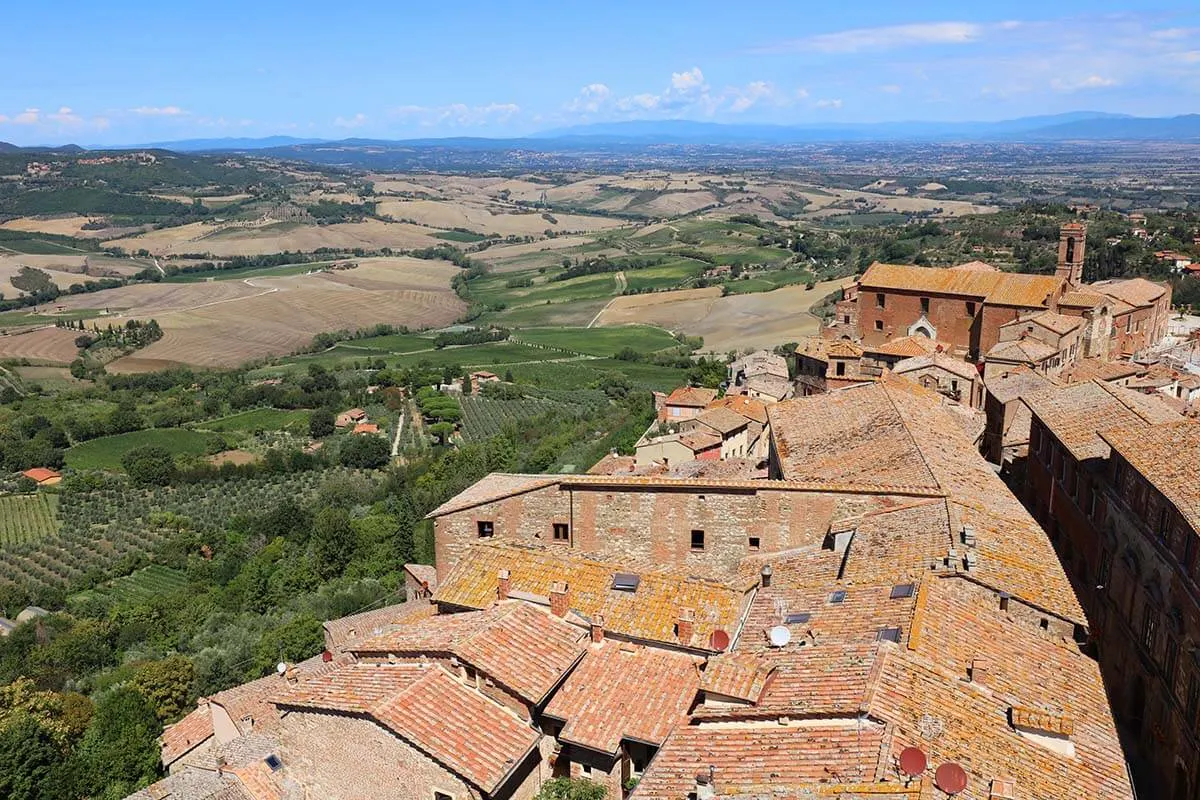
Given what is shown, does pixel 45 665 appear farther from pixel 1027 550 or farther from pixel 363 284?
pixel 363 284

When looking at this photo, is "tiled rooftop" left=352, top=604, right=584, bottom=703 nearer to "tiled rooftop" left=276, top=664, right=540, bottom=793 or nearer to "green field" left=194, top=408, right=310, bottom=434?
"tiled rooftop" left=276, top=664, right=540, bottom=793

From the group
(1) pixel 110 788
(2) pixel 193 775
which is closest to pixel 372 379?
(1) pixel 110 788

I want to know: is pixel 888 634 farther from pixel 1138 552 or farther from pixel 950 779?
pixel 1138 552

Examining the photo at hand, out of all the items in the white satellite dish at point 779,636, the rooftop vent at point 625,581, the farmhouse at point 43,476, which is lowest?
the farmhouse at point 43,476

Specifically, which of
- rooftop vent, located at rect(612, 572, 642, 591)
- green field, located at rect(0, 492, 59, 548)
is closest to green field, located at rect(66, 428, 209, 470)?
green field, located at rect(0, 492, 59, 548)

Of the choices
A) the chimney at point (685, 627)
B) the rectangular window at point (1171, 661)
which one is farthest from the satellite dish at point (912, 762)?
the rectangular window at point (1171, 661)

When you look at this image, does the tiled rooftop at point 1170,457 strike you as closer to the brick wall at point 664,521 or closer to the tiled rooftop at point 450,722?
the brick wall at point 664,521

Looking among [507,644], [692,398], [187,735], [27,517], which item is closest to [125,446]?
[27,517]

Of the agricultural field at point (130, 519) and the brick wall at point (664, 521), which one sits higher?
the brick wall at point (664, 521)

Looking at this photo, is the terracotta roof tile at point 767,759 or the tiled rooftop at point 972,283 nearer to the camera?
the terracotta roof tile at point 767,759
